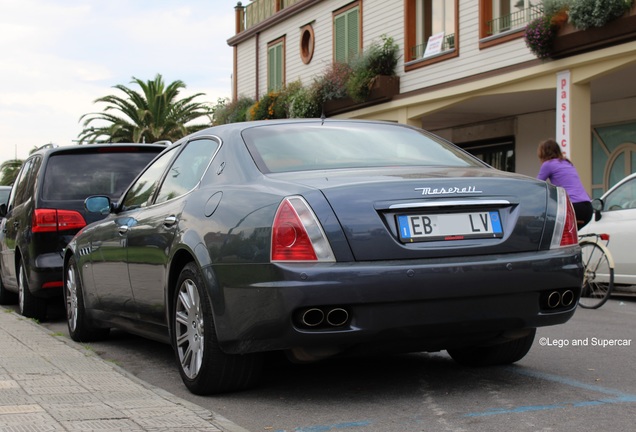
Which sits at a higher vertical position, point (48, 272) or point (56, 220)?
point (56, 220)

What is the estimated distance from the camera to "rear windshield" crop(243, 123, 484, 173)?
220 inches

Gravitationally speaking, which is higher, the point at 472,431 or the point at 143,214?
the point at 143,214

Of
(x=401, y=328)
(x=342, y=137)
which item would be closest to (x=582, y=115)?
(x=342, y=137)

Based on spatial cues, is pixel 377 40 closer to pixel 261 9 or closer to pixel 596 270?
pixel 261 9

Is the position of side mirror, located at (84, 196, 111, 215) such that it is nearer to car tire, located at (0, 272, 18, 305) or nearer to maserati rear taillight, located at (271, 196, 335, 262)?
maserati rear taillight, located at (271, 196, 335, 262)

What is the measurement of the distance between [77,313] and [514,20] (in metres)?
13.4

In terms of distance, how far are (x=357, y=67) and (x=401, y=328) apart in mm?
19622

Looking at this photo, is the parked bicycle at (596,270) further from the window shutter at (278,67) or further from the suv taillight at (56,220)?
the window shutter at (278,67)

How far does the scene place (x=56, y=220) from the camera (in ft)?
31.1

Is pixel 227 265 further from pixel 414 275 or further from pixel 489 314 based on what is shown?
pixel 489 314

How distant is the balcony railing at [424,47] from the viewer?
21.2 meters

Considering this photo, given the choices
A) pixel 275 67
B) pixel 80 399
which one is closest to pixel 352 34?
pixel 275 67

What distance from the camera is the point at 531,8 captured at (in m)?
18.5

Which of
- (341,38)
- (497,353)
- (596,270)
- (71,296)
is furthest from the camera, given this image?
(341,38)
